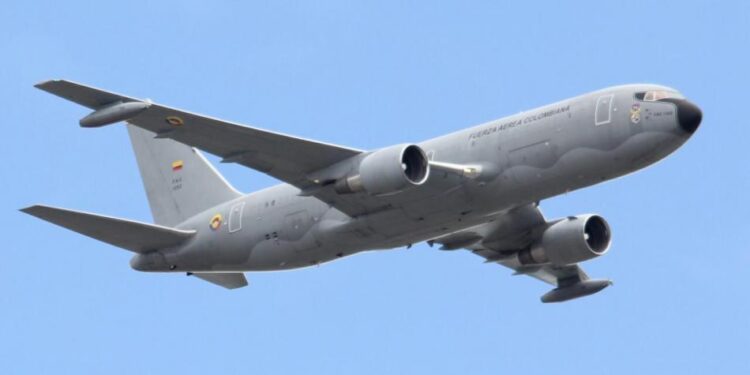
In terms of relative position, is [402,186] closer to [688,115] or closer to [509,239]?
[688,115]

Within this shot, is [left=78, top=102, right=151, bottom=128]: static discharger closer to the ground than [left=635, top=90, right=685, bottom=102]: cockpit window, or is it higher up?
closer to the ground

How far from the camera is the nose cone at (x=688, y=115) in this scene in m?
56.2

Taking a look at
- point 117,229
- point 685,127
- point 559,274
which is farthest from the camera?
point 559,274

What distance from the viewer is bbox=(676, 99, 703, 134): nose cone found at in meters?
56.2

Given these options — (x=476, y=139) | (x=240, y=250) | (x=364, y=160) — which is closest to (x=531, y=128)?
(x=476, y=139)

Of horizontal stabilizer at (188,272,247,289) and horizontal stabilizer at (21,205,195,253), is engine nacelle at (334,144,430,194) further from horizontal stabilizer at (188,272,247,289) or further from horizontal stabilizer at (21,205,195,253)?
horizontal stabilizer at (188,272,247,289)

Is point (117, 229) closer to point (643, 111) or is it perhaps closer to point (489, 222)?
point (489, 222)

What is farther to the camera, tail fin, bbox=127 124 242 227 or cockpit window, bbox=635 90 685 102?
tail fin, bbox=127 124 242 227

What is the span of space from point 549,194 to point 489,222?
18.2 feet

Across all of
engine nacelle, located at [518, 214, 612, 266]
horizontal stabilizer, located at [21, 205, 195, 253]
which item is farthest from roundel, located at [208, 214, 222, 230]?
engine nacelle, located at [518, 214, 612, 266]

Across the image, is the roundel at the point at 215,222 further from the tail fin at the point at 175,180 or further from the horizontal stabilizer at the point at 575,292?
the horizontal stabilizer at the point at 575,292

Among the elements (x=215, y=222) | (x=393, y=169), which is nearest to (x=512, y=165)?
(x=393, y=169)

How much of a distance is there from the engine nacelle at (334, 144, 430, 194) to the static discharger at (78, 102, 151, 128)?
7.61m

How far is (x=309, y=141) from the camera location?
192 ft
